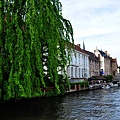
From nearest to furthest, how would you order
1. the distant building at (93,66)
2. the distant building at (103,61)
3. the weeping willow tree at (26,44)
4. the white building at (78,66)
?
the weeping willow tree at (26,44) → the white building at (78,66) → the distant building at (93,66) → the distant building at (103,61)

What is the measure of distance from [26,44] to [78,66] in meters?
35.8

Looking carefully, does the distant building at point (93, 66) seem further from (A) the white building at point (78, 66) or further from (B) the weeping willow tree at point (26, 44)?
(B) the weeping willow tree at point (26, 44)

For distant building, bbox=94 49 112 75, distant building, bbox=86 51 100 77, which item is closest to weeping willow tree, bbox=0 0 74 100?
distant building, bbox=86 51 100 77

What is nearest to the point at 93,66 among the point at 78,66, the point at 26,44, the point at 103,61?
the point at 103,61

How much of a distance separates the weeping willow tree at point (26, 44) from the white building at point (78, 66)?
2910 centimetres

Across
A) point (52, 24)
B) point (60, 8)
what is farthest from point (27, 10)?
point (60, 8)

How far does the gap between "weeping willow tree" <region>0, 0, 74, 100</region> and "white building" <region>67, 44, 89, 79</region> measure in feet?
95.5

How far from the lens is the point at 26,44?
12758 mm

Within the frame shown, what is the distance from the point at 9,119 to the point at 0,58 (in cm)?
336

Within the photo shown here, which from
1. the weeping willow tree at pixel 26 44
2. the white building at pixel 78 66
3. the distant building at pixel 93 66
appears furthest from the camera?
the distant building at pixel 93 66

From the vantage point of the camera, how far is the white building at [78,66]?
44.6 m

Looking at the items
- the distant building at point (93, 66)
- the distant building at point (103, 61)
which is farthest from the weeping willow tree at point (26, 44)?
the distant building at point (103, 61)

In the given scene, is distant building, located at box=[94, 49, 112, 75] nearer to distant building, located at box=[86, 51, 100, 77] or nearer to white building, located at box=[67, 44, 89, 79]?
distant building, located at box=[86, 51, 100, 77]

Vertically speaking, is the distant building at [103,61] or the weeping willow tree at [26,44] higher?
the distant building at [103,61]
